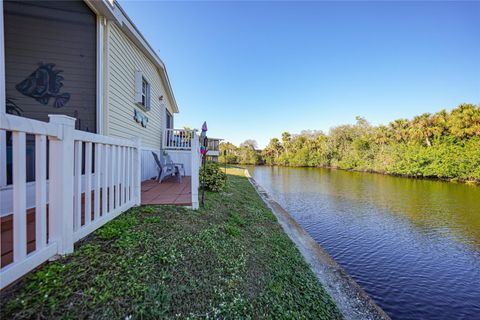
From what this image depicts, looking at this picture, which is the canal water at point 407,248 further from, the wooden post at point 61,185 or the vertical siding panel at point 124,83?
the vertical siding panel at point 124,83

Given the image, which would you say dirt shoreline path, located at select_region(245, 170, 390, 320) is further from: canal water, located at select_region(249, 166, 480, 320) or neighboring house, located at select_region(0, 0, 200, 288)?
neighboring house, located at select_region(0, 0, 200, 288)

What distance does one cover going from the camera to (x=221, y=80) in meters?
18.8

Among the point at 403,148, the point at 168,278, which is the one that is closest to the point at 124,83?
the point at 168,278

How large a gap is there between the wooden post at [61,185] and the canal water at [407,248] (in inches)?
207

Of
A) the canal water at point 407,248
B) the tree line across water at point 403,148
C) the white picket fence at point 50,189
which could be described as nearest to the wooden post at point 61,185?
the white picket fence at point 50,189

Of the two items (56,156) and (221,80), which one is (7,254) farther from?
(221,80)

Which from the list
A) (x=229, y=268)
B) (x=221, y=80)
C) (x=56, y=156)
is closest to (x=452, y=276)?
(x=229, y=268)

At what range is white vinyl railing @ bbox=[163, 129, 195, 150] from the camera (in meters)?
8.39

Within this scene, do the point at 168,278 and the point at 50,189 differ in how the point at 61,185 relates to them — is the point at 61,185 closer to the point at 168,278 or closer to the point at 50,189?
the point at 50,189

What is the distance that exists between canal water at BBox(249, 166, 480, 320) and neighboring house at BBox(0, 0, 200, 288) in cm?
482

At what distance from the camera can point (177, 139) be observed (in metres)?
8.66

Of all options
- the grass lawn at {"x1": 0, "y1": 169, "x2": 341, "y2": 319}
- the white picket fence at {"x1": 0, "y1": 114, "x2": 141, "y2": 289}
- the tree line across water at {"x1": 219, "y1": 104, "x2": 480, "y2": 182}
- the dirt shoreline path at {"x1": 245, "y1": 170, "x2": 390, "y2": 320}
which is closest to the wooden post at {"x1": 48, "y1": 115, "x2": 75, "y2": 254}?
the white picket fence at {"x1": 0, "y1": 114, "x2": 141, "y2": 289}

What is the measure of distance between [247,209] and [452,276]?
549cm

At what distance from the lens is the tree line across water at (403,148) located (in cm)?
2139
